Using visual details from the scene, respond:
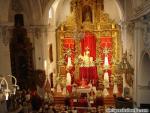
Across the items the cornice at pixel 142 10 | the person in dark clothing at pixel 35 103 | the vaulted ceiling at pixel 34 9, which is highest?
the vaulted ceiling at pixel 34 9

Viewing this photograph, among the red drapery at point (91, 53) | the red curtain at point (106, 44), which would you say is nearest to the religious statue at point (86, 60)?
the red drapery at point (91, 53)

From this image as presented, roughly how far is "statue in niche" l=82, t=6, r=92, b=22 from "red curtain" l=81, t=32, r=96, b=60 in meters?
1.21

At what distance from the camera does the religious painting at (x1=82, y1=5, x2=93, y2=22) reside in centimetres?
2550

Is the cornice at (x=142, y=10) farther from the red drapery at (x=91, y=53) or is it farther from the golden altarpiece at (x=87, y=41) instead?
the red drapery at (x=91, y=53)

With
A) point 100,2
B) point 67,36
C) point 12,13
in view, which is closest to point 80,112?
point 12,13

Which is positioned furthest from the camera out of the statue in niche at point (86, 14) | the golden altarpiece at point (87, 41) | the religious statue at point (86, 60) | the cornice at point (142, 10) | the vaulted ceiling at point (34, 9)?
the statue in niche at point (86, 14)

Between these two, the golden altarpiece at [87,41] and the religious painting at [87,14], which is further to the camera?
the religious painting at [87,14]

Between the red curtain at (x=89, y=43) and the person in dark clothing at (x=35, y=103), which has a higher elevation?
the red curtain at (x=89, y=43)

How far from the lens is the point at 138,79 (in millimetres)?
16344

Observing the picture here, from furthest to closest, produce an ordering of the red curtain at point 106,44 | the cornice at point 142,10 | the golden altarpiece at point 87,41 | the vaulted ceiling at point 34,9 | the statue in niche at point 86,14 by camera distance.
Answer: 1. the statue in niche at point 86,14
2. the red curtain at point 106,44
3. the golden altarpiece at point 87,41
4. the vaulted ceiling at point 34,9
5. the cornice at point 142,10

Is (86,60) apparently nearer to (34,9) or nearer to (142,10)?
(34,9)

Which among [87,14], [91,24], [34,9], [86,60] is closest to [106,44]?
[91,24]

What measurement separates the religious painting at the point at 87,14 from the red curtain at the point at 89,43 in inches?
48.1

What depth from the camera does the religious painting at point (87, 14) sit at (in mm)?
25500
